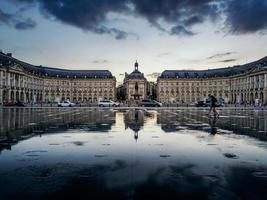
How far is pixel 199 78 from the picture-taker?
182125 mm

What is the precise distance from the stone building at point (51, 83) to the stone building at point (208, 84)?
31081mm

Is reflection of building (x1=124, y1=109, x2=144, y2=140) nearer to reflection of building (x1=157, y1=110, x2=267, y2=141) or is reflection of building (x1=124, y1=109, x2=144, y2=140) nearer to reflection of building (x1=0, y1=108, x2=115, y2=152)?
reflection of building (x1=0, y1=108, x2=115, y2=152)

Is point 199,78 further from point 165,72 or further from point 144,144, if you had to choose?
point 144,144

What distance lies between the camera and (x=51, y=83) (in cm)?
16862

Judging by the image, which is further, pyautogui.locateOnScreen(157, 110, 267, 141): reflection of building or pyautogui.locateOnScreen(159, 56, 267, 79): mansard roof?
pyautogui.locateOnScreen(159, 56, 267, 79): mansard roof

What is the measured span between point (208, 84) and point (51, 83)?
265 feet

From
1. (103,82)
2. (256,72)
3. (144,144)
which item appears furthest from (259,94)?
(144,144)

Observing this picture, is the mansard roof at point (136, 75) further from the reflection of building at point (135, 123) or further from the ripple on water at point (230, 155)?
the ripple on water at point (230, 155)

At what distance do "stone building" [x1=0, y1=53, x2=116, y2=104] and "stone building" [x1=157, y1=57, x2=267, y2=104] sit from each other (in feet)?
102

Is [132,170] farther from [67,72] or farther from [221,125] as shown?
[67,72]

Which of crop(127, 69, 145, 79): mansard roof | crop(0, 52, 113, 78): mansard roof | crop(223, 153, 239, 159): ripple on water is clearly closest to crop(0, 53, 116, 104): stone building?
crop(0, 52, 113, 78): mansard roof

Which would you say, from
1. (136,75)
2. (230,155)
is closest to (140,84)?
(136,75)

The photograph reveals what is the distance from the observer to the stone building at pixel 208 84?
14405cm

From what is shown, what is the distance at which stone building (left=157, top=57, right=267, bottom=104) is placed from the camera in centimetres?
14405
